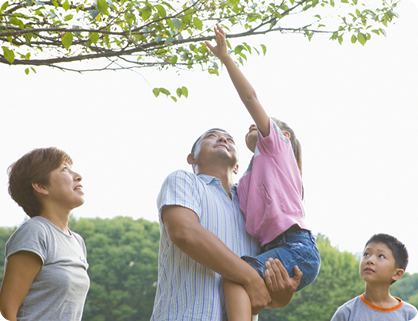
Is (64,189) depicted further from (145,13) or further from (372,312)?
(372,312)

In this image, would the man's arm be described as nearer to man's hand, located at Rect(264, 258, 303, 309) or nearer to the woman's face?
man's hand, located at Rect(264, 258, 303, 309)

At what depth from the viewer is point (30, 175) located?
7.59 ft

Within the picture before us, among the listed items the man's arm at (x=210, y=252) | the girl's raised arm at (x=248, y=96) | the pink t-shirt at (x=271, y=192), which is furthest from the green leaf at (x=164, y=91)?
the man's arm at (x=210, y=252)

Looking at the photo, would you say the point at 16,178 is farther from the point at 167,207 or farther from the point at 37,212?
the point at 167,207

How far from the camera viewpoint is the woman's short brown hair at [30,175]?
232cm

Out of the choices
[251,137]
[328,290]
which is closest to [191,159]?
[251,137]

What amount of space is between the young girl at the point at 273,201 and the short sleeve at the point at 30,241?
2.99ft

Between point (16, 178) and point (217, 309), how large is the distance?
1.18 m

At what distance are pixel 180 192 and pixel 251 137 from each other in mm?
623

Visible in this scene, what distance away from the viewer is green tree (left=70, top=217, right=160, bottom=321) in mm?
14891

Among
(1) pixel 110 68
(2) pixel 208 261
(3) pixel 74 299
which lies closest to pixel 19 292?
(3) pixel 74 299

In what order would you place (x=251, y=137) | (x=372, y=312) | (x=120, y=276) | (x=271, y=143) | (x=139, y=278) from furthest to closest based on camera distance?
(x=120, y=276), (x=139, y=278), (x=372, y=312), (x=251, y=137), (x=271, y=143)

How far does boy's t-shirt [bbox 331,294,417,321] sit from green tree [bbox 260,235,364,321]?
11021 millimetres

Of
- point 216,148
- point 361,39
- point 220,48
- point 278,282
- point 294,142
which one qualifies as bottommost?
point 278,282
